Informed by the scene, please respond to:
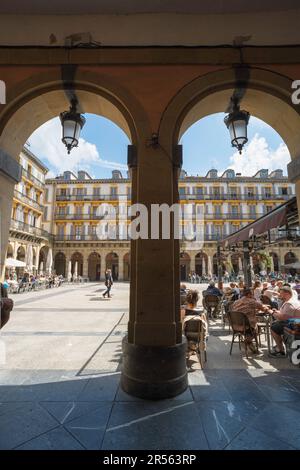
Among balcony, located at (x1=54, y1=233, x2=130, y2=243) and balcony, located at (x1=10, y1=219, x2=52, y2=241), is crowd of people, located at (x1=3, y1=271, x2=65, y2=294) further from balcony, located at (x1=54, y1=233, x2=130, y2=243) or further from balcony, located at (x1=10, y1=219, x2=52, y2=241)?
balcony, located at (x1=54, y1=233, x2=130, y2=243)

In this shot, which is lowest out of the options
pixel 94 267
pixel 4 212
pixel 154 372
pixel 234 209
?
pixel 154 372

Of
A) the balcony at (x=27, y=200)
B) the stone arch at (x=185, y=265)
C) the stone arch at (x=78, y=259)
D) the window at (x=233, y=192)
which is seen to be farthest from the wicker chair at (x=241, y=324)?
the window at (x=233, y=192)

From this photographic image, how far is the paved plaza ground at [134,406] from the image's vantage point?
2.06m

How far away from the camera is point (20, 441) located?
2.04 metres

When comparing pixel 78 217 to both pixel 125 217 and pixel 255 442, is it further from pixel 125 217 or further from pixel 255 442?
pixel 255 442

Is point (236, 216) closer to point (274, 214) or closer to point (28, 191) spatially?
point (28, 191)

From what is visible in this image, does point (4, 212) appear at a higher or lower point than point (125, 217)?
lower

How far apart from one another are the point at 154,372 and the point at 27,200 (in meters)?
29.6

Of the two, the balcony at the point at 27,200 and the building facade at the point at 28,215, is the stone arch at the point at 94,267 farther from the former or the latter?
the balcony at the point at 27,200

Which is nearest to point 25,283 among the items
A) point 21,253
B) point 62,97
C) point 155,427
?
point 21,253

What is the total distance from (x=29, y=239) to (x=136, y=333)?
95.8ft

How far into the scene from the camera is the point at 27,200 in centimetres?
2841

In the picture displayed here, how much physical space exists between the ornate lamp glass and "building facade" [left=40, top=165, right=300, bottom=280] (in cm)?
3280

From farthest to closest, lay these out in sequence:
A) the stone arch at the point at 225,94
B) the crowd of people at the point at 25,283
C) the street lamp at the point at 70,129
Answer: the crowd of people at the point at 25,283
the street lamp at the point at 70,129
the stone arch at the point at 225,94
